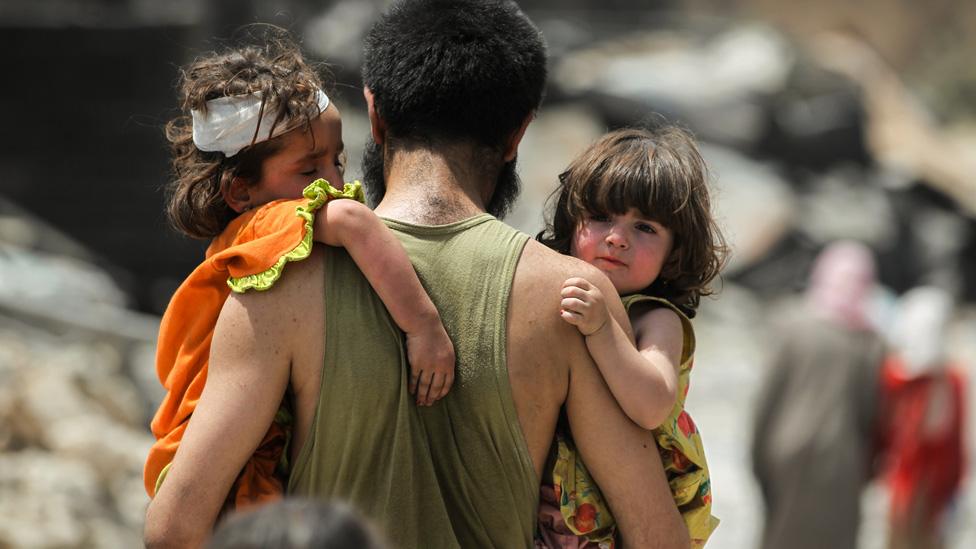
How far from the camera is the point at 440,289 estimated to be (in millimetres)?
2381

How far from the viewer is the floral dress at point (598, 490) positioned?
8.05 ft

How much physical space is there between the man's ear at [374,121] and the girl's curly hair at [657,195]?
39 cm

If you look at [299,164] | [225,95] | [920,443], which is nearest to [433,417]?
[299,164]

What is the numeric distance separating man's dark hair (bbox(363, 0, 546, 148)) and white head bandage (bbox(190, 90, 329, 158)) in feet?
0.68

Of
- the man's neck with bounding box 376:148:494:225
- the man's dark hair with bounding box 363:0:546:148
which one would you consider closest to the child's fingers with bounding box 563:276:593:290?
the man's neck with bounding box 376:148:494:225

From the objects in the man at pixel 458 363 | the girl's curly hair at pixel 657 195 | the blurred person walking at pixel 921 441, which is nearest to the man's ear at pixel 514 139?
the man at pixel 458 363

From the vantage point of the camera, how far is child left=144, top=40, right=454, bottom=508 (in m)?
2.29

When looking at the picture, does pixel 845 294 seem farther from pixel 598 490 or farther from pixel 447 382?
pixel 447 382

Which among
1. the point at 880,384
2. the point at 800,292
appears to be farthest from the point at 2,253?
the point at 800,292

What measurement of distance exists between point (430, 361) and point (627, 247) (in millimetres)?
552

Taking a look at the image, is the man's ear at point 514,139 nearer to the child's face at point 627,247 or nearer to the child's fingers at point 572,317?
the child's face at point 627,247

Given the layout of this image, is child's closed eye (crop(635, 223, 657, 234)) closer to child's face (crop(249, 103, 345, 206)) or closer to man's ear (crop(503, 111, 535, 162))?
man's ear (crop(503, 111, 535, 162))

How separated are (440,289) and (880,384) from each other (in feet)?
17.4

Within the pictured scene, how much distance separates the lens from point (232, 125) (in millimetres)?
2504
